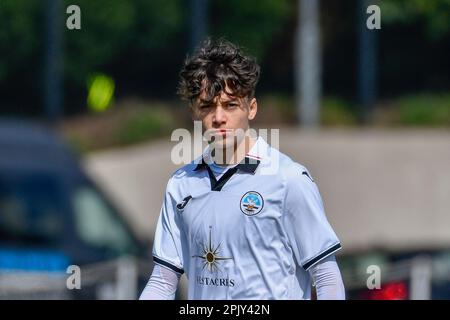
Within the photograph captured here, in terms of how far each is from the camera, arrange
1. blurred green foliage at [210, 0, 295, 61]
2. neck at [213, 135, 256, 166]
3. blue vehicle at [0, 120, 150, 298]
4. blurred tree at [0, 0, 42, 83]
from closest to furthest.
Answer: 1. neck at [213, 135, 256, 166]
2. blue vehicle at [0, 120, 150, 298]
3. blurred tree at [0, 0, 42, 83]
4. blurred green foliage at [210, 0, 295, 61]

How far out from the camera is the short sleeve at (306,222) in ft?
16.8

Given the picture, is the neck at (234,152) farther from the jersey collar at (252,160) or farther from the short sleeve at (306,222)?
the short sleeve at (306,222)

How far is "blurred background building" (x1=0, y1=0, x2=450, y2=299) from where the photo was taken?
17266 millimetres

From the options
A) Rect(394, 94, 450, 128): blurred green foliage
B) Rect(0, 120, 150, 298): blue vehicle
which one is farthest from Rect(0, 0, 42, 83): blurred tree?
Rect(394, 94, 450, 128): blurred green foliage

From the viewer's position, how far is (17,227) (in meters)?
12.6

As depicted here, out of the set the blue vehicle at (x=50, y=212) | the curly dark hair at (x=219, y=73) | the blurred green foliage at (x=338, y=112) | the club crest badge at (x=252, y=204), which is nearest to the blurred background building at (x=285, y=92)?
the blurred green foliage at (x=338, y=112)

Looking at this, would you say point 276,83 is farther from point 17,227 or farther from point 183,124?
point 17,227

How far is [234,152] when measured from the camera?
5.29 meters

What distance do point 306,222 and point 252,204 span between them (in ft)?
0.67

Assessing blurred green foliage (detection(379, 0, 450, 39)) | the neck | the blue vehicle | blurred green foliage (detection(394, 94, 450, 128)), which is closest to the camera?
the neck

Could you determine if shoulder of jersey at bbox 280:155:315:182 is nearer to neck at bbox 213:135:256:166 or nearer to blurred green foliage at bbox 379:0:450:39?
neck at bbox 213:135:256:166

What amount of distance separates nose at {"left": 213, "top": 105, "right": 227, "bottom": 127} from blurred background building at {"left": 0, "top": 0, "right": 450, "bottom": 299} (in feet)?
35.8
